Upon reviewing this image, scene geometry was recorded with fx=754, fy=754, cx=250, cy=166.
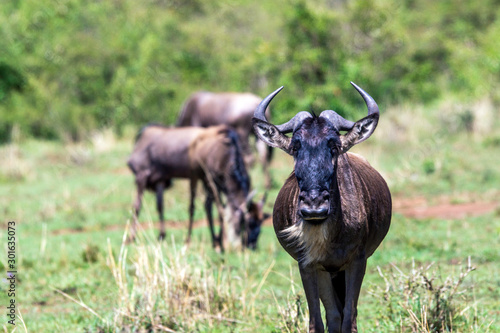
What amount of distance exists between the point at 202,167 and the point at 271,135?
20.4 ft

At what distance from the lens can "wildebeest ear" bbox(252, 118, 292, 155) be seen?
4.95 meters

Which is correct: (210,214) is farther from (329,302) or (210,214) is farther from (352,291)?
(352,291)

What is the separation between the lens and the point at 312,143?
4.71m

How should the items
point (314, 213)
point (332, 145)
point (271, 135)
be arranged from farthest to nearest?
point (271, 135) < point (332, 145) < point (314, 213)

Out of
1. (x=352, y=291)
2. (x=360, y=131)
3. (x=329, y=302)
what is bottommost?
(x=329, y=302)

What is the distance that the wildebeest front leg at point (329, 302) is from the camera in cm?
526

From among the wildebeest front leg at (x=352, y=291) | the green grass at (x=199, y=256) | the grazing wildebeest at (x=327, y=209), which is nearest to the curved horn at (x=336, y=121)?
the grazing wildebeest at (x=327, y=209)

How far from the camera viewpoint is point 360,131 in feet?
16.0

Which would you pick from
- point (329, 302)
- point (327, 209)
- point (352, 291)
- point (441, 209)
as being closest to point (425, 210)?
point (441, 209)

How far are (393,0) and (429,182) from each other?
24.9 ft

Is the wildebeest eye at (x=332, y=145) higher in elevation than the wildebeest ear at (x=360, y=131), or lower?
lower

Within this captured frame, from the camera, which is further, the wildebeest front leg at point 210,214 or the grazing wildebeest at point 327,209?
the wildebeest front leg at point 210,214

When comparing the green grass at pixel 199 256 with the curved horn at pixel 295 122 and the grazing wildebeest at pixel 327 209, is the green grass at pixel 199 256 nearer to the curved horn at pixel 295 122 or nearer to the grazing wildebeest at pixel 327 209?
the grazing wildebeest at pixel 327 209

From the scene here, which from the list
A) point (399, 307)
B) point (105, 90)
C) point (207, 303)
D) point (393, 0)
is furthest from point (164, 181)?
point (105, 90)
